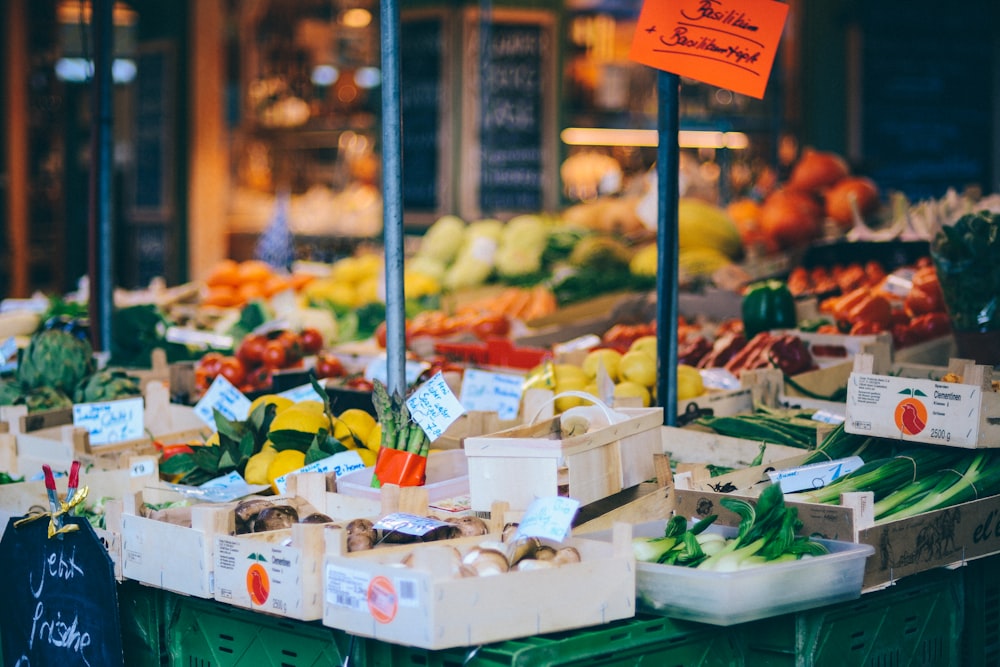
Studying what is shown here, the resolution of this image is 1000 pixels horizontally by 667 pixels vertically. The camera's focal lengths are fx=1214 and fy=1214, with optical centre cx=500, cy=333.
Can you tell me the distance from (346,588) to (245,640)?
1.77ft

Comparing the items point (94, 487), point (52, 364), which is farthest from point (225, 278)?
point (94, 487)

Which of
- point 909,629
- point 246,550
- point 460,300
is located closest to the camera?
point 246,550

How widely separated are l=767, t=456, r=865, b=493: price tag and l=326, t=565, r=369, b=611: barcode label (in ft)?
3.74

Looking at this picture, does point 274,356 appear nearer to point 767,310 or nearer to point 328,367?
point 328,367

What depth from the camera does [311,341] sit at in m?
5.57

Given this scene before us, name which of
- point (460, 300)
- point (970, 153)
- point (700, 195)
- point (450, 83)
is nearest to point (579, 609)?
point (460, 300)

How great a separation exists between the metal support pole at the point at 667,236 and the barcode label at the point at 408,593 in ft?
5.35

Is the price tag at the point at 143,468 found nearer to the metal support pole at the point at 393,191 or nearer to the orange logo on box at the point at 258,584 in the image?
the metal support pole at the point at 393,191

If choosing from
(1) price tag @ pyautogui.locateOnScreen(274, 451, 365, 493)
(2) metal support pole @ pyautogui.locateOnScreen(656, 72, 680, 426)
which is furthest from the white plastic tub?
(2) metal support pole @ pyautogui.locateOnScreen(656, 72, 680, 426)

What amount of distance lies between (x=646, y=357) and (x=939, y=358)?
4.06ft

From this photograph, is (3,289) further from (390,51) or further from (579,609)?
(579,609)

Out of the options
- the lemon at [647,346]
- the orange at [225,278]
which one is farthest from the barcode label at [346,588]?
the orange at [225,278]

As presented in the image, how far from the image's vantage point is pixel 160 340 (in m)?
5.38

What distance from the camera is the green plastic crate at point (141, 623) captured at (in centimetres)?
318
